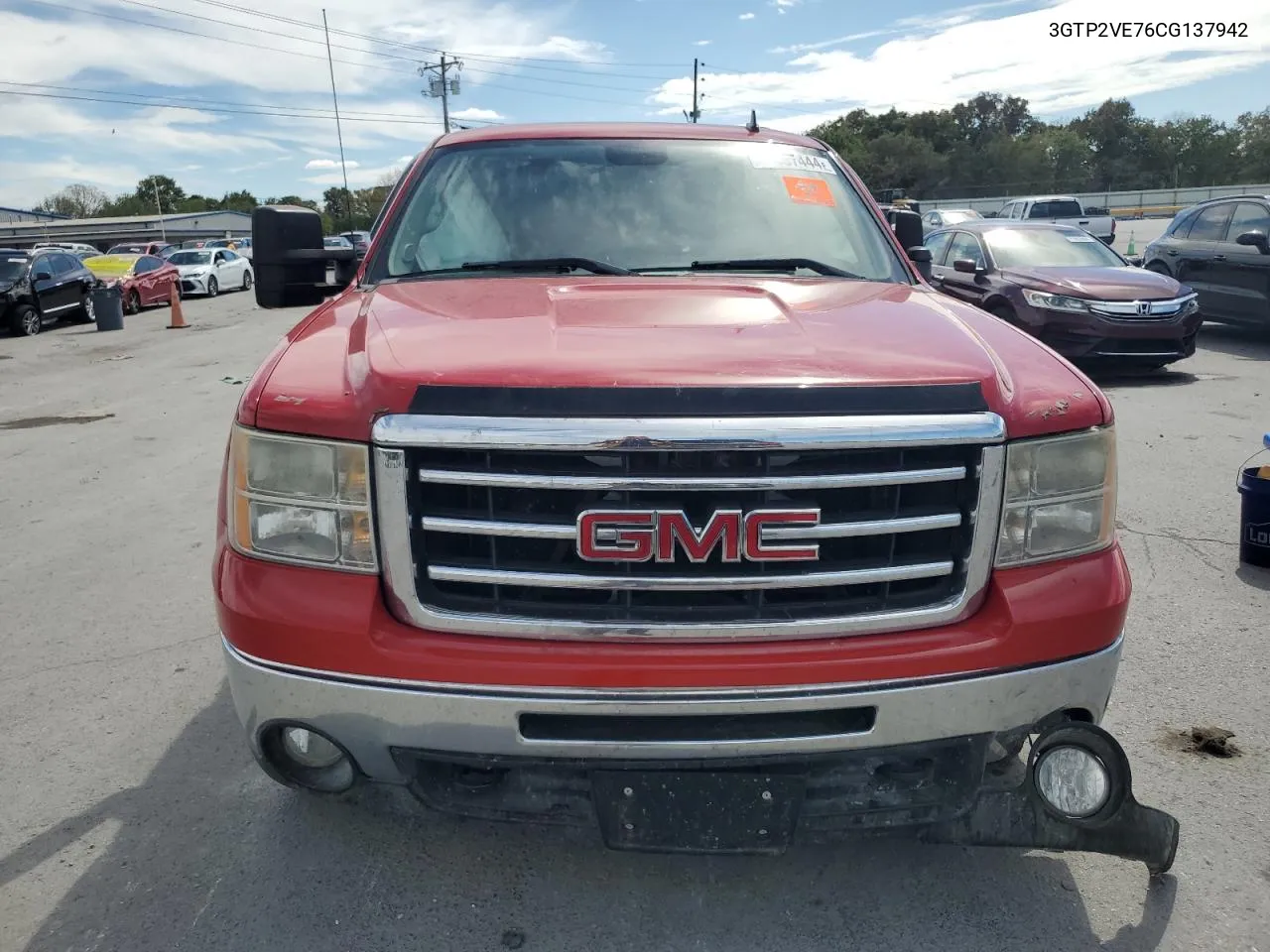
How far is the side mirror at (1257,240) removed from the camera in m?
11.4

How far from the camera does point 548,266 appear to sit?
331cm

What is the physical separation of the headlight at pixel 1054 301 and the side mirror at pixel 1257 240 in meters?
3.01

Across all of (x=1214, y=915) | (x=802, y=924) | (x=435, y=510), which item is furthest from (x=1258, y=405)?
(x=435, y=510)

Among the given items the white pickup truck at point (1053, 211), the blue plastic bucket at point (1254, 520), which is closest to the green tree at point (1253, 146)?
the white pickup truck at point (1053, 211)

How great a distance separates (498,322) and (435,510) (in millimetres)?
593

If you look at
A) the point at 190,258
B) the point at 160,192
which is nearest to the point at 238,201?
the point at 160,192

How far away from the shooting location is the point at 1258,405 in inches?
353

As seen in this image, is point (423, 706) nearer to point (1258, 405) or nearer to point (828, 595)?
point (828, 595)

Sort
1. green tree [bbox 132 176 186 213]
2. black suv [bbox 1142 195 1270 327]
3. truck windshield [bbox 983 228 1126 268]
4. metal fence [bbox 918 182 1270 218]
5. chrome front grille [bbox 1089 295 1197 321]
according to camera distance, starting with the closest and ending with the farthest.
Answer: chrome front grille [bbox 1089 295 1197 321] < truck windshield [bbox 983 228 1126 268] < black suv [bbox 1142 195 1270 327] < metal fence [bbox 918 182 1270 218] < green tree [bbox 132 176 186 213]

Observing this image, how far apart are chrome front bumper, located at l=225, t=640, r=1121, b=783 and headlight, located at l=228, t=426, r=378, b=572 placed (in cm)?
26

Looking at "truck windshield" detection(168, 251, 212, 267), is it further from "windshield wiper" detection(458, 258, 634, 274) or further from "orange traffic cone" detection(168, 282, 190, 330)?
"windshield wiper" detection(458, 258, 634, 274)

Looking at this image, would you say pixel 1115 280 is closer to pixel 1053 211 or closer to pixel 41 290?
pixel 41 290

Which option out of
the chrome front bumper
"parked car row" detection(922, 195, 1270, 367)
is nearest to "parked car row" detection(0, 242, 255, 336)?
"parked car row" detection(922, 195, 1270, 367)

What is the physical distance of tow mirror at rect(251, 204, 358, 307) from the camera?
12.2 ft
